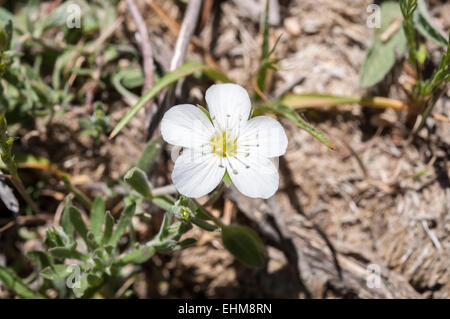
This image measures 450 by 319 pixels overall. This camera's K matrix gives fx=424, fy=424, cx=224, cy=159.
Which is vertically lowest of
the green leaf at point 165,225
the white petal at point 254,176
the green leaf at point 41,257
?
the green leaf at point 41,257

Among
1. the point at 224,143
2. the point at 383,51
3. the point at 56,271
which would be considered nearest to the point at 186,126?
the point at 224,143

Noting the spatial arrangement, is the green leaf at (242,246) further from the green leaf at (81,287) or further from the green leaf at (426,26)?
the green leaf at (426,26)

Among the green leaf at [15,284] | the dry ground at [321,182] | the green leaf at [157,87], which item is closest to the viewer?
the green leaf at [157,87]

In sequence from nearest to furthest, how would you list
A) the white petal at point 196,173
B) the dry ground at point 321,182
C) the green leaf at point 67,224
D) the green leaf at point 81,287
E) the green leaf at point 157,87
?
the white petal at point 196,173
the green leaf at point 81,287
the green leaf at point 157,87
the green leaf at point 67,224
the dry ground at point 321,182

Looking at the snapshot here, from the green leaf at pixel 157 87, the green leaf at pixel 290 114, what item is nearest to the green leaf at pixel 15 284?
the green leaf at pixel 157 87
